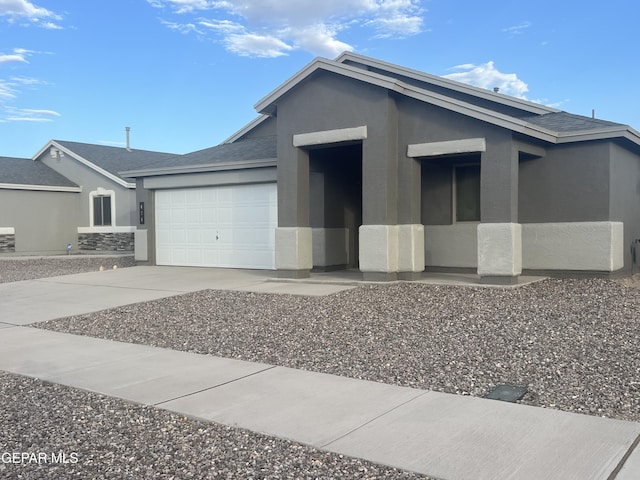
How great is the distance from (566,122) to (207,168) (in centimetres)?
962

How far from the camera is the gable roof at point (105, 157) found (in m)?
27.8

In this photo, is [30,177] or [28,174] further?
[28,174]

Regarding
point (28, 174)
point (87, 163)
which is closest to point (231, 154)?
point (87, 163)

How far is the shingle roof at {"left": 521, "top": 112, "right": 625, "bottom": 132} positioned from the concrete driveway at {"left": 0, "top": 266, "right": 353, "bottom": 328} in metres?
6.02

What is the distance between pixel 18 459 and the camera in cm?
448

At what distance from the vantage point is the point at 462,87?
52.0 ft

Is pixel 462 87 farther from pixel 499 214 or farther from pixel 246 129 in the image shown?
pixel 246 129

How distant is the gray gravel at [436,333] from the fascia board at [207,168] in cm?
494

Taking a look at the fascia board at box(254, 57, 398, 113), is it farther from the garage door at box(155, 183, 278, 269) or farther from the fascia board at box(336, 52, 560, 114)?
the fascia board at box(336, 52, 560, 114)

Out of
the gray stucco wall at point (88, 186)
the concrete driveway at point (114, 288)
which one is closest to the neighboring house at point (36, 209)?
the gray stucco wall at point (88, 186)

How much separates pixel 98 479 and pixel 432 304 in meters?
7.31

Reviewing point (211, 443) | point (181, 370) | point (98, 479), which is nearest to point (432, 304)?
point (181, 370)

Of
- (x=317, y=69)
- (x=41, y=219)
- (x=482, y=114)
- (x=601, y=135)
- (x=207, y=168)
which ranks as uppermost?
(x=317, y=69)

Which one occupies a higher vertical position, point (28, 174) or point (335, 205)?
point (28, 174)
